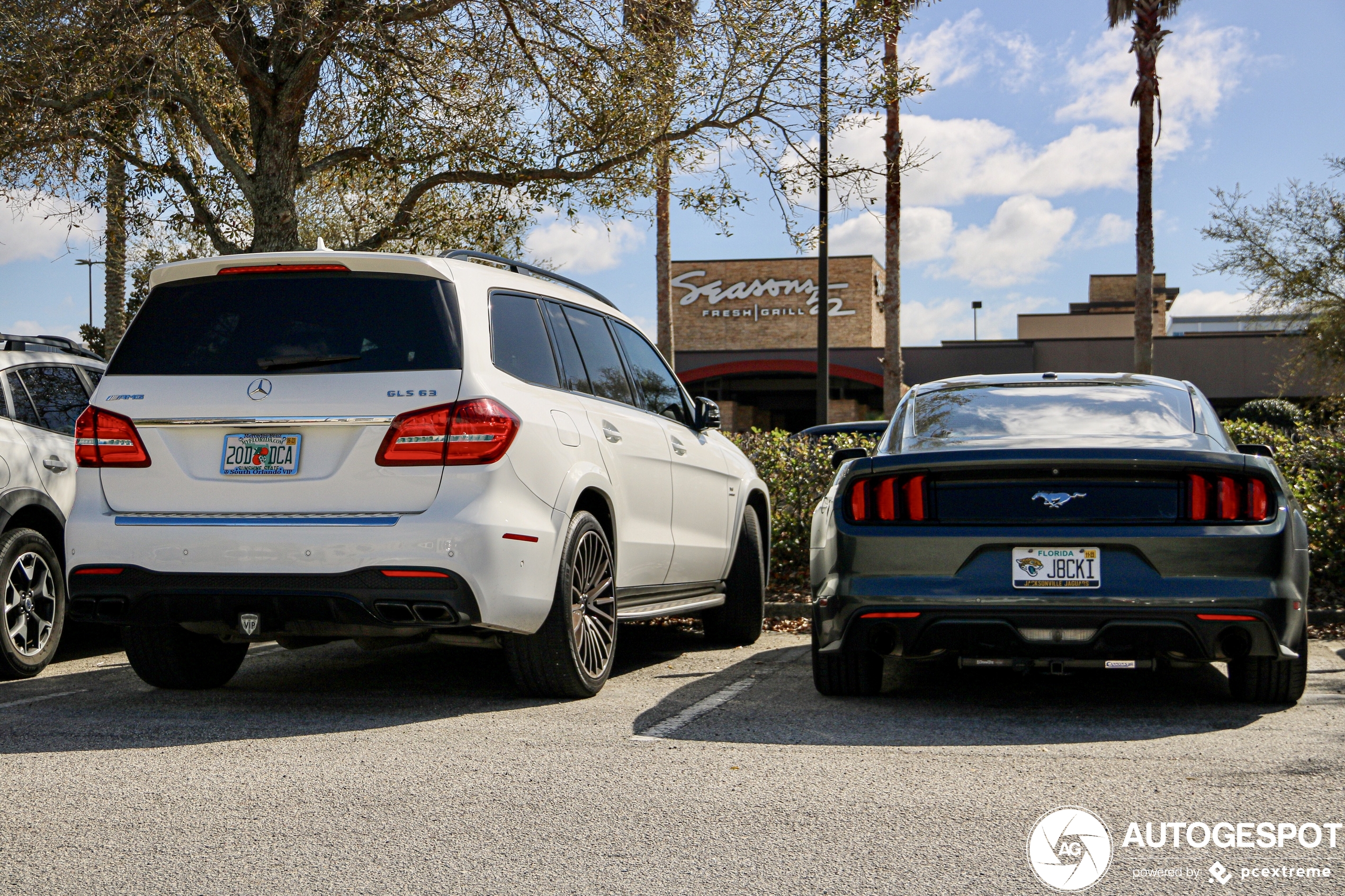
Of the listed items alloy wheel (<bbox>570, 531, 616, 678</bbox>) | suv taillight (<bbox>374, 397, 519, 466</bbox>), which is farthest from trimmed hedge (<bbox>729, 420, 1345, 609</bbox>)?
suv taillight (<bbox>374, 397, 519, 466</bbox>)

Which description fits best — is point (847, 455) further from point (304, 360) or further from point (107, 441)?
point (107, 441)

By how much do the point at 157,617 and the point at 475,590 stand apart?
4.59 ft

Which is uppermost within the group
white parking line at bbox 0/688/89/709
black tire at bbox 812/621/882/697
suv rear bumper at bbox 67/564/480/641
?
suv rear bumper at bbox 67/564/480/641

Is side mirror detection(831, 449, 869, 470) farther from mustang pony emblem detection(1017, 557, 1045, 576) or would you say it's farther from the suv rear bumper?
the suv rear bumper

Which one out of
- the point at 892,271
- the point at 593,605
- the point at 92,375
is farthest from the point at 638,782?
the point at 892,271

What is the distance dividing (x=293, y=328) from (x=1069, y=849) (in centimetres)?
376

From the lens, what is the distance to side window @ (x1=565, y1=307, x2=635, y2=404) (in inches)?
269

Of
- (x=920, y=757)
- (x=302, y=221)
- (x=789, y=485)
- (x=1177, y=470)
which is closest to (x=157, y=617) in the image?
(x=920, y=757)

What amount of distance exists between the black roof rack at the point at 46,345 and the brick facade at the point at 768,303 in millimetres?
38812

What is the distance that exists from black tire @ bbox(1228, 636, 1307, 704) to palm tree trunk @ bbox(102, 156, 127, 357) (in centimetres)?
879

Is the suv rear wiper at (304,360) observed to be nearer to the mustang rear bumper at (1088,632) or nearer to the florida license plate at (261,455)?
the florida license plate at (261,455)

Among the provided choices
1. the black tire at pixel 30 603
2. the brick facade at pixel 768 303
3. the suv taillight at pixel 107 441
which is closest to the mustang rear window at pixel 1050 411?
the suv taillight at pixel 107 441

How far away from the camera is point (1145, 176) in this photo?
76.4 feet

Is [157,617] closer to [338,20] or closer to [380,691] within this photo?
[380,691]
